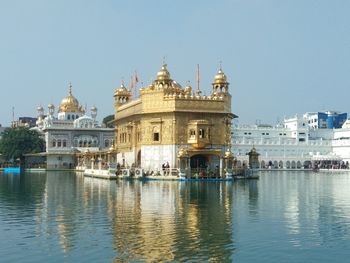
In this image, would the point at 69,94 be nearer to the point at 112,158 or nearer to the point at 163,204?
the point at 112,158

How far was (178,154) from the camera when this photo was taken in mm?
41625

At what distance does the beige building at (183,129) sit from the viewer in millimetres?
41812

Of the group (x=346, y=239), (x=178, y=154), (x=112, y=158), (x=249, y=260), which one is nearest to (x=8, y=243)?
(x=249, y=260)

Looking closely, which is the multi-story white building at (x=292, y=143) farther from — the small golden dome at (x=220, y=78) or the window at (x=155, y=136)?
the window at (x=155, y=136)

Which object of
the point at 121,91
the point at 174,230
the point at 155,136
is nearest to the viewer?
the point at 174,230

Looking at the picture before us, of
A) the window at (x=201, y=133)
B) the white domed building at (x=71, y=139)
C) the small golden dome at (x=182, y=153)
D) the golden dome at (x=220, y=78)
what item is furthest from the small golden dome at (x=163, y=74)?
the white domed building at (x=71, y=139)

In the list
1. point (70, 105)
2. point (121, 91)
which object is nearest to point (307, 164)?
point (70, 105)

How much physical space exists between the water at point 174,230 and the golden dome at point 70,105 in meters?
62.1

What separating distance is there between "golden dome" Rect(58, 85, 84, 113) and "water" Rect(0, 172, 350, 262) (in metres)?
62.1

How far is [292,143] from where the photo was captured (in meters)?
100

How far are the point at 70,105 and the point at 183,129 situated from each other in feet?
154

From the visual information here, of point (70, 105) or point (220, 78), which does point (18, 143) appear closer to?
point (70, 105)

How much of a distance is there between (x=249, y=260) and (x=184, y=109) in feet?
101

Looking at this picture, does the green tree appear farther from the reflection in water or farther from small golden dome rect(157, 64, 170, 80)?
the reflection in water
